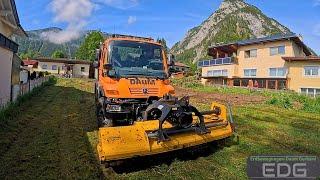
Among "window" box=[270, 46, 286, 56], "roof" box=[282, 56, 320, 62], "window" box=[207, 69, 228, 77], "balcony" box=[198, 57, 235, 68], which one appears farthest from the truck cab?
"window" box=[207, 69, 228, 77]

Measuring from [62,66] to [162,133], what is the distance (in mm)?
68006

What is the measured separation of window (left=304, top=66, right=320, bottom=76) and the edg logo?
115 feet

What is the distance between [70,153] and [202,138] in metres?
3.20

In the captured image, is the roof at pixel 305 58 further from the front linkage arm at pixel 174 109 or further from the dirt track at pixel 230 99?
the front linkage arm at pixel 174 109

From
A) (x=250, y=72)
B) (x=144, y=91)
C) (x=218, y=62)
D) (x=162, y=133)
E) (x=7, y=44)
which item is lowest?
(x=162, y=133)

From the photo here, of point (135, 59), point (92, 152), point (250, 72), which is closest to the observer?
point (92, 152)

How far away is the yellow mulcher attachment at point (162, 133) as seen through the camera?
20.8ft

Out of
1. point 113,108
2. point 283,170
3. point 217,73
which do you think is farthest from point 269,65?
point 283,170

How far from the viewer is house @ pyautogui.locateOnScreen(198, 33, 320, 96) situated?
37.9 metres

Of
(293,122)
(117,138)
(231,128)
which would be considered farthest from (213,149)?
(293,122)

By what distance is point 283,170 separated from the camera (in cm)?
517

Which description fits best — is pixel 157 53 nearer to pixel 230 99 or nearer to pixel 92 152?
pixel 92 152

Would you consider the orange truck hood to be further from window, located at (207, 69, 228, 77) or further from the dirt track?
window, located at (207, 69, 228, 77)

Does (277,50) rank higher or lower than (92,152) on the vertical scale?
higher
